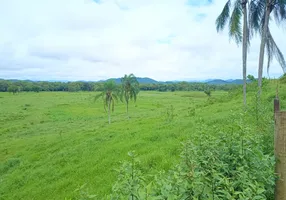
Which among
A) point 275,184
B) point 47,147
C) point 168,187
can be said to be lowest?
point 47,147

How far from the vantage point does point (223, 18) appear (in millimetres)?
11547

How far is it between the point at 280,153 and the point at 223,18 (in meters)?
10.5

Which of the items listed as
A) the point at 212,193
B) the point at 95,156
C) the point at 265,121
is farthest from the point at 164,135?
the point at 212,193

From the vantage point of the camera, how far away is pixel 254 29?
11.5 metres

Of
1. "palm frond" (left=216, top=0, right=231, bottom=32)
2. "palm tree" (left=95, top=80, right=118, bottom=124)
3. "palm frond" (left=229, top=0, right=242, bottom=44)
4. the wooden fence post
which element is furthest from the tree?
the wooden fence post

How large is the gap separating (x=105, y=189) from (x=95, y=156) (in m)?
3.91

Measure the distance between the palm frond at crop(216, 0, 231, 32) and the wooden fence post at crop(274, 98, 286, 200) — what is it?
10287 millimetres

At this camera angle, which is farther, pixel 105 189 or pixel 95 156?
pixel 95 156

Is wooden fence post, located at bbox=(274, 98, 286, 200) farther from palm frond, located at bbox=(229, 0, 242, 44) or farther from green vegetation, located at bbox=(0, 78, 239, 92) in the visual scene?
green vegetation, located at bbox=(0, 78, 239, 92)

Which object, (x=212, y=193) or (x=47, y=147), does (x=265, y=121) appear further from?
(x=47, y=147)

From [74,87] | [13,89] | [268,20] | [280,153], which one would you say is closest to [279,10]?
[268,20]

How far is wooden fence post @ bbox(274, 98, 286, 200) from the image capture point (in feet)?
7.73

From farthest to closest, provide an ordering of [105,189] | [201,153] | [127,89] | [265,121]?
[127,89]
[105,189]
[265,121]
[201,153]

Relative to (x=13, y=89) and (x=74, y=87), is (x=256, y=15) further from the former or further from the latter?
(x=74, y=87)
